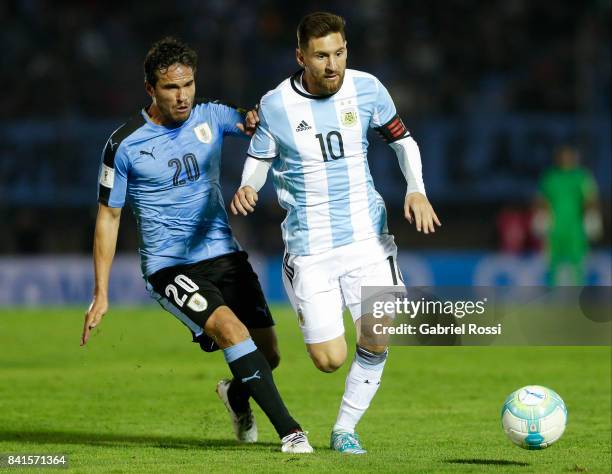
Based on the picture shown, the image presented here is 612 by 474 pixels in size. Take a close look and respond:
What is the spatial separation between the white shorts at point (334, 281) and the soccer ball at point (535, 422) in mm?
934

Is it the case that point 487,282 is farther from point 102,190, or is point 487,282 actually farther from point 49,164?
point 102,190

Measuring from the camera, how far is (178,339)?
1381 cm

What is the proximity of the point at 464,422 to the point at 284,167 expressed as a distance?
2407mm

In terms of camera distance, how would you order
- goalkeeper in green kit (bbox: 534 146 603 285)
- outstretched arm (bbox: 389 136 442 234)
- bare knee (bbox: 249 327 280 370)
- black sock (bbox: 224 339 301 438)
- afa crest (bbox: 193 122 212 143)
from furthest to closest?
goalkeeper in green kit (bbox: 534 146 603 285), bare knee (bbox: 249 327 280 370), afa crest (bbox: 193 122 212 143), black sock (bbox: 224 339 301 438), outstretched arm (bbox: 389 136 442 234)

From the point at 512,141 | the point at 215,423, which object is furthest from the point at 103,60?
the point at 215,423

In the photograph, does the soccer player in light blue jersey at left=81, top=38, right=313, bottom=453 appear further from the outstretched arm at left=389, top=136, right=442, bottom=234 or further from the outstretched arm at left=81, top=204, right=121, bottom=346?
the outstretched arm at left=389, top=136, right=442, bottom=234

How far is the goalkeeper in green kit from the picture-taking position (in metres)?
16.4

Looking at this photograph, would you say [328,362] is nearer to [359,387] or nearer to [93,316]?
[359,387]

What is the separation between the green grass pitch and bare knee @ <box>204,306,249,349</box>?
2.06ft

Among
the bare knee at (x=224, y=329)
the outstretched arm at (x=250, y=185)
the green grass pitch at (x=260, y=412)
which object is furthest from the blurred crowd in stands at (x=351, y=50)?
the bare knee at (x=224, y=329)

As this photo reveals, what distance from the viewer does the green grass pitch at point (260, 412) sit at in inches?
249

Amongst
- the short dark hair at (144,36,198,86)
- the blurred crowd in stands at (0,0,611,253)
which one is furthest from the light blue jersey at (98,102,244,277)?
the blurred crowd in stands at (0,0,611,253)

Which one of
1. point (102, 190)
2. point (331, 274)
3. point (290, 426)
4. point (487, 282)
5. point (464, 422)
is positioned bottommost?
point (487, 282)

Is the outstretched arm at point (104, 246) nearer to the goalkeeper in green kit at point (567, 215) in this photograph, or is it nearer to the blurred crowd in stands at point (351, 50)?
the goalkeeper in green kit at point (567, 215)
